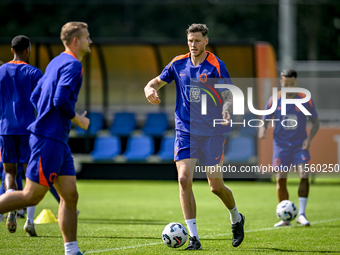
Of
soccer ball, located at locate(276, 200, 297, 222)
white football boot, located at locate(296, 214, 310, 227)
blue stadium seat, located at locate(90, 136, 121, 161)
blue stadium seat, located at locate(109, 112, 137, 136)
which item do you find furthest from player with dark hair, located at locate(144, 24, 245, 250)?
blue stadium seat, located at locate(109, 112, 137, 136)

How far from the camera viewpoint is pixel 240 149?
50.0 feet

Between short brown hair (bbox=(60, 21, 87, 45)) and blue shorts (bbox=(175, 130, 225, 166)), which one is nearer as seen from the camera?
short brown hair (bbox=(60, 21, 87, 45))

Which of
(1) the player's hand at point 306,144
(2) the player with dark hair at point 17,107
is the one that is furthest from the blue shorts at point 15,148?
(1) the player's hand at point 306,144

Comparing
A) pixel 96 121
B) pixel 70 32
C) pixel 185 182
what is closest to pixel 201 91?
pixel 185 182

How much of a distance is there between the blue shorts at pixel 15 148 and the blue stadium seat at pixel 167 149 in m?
8.85

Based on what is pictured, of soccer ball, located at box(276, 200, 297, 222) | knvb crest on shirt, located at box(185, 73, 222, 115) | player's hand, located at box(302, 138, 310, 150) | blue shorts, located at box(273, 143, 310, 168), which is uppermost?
knvb crest on shirt, located at box(185, 73, 222, 115)

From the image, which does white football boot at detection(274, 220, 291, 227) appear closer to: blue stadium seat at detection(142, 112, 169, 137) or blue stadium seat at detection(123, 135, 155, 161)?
blue stadium seat at detection(123, 135, 155, 161)

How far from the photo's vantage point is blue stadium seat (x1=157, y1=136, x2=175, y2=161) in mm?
15422

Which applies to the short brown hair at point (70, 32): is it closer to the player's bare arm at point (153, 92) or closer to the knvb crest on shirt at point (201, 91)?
the player's bare arm at point (153, 92)

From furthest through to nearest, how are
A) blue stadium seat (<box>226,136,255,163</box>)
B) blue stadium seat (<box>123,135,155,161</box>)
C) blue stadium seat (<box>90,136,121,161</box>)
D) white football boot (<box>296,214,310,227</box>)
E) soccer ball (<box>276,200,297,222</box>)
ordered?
1. blue stadium seat (<box>90,136,121,161</box>)
2. blue stadium seat (<box>123,135,155,161</box>)
3. blue stadium seat (<box>226,136,255,163</box>)
4. white football boot (<box>296,214,310,227</box>)
5. soccer ball (<box>276,200,297,222</box>)

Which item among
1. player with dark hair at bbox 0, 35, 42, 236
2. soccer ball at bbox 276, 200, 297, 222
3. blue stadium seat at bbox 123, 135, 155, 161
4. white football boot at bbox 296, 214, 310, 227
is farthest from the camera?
blue stadium seat at bbox 123, 135, 155, 161

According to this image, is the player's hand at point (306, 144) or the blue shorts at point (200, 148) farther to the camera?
the player's hand at point (306, 144)

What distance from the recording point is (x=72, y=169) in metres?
4.84

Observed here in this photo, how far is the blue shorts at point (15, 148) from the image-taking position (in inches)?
261
